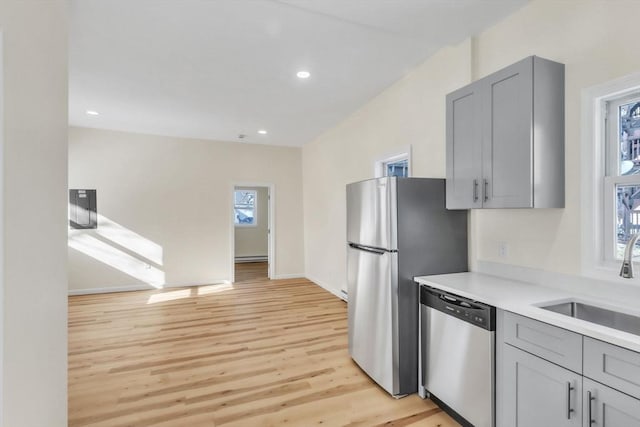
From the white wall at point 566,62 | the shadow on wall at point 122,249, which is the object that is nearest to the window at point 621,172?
the white wall at point 566,62

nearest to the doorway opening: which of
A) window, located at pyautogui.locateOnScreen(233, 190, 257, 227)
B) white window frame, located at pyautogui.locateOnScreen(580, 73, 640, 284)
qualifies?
window, located at pyautogui.locateOnScreen(233, 190, 257, 227)

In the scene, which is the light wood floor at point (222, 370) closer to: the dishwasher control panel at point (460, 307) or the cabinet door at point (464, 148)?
the dishwasher control panel at point (460, 307)

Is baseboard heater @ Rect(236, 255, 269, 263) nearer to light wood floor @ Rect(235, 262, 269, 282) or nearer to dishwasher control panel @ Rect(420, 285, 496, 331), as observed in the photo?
light wood floor @ Rect(235, 262, 269, 282)

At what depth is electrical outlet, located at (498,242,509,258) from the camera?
236cm

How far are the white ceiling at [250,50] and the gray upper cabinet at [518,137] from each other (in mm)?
672

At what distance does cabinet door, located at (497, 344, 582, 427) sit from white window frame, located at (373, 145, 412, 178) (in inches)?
81.3

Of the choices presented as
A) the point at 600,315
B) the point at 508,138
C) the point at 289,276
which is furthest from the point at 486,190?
the point at 289,276

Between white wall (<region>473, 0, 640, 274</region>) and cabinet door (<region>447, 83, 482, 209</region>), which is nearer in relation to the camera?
white wall (<region>473, 0, 640, 274</region>)

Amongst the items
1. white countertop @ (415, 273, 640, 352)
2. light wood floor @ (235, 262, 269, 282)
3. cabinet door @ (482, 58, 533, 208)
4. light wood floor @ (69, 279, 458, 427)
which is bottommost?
light wood floor @ (235, 262, 269, 282)

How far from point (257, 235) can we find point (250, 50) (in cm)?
734

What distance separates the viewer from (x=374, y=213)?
2584 mm

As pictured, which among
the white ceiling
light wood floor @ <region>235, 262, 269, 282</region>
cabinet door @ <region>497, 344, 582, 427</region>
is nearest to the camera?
cabinet door @ <region>497, 344, 582, 427</region>

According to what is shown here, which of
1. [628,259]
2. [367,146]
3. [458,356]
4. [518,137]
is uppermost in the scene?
[367,146]

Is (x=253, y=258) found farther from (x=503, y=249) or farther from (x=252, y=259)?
(x=503, y=249)
